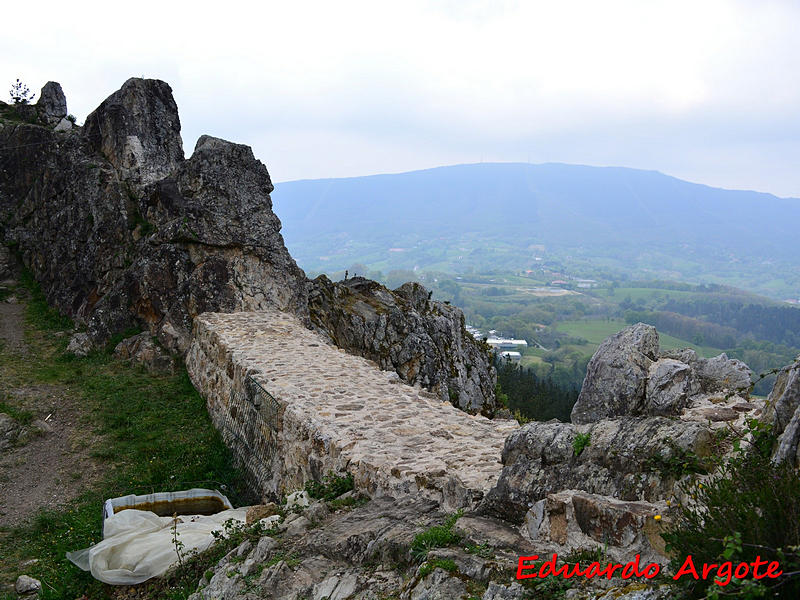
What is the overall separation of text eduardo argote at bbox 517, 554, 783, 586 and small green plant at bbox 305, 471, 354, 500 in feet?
10.0

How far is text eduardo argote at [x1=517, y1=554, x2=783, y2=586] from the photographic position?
9.60 feet

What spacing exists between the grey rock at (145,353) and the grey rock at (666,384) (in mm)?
9878

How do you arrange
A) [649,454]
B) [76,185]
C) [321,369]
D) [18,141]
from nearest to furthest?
[649,454], [321,369], [76,185], [18,141]

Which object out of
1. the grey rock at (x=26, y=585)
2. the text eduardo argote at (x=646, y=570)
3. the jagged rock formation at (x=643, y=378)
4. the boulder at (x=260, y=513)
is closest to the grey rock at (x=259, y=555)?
the boulder at (x=260, y=513)

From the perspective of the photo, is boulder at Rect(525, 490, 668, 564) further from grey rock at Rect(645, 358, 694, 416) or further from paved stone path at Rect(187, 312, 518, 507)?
grey rock at Rect(645, 358, 694, 416)

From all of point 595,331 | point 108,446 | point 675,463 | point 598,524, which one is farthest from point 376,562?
point 595,331

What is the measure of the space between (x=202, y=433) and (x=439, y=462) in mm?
5714

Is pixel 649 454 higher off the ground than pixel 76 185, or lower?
lower

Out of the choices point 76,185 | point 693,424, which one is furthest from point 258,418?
point 76,185

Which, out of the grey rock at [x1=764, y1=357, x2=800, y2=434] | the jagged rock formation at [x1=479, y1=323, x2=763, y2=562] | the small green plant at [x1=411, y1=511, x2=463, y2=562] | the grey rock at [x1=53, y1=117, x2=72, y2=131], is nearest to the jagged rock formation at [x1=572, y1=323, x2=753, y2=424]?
the jagged rock formation at [x1=479, y1=323, x2=763, y2=562]

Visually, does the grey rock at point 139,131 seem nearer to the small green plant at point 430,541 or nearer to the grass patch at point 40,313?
the grass patch at point 40,313

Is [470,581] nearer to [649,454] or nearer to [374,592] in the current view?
[374,592]

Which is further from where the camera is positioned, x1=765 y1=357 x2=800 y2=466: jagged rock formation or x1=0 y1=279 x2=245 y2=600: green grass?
x1=0 y1=279 x2=245 y2=600: green grass

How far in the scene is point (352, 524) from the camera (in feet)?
19.5
